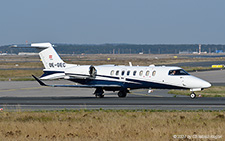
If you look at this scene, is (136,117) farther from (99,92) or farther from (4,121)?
(99,92)

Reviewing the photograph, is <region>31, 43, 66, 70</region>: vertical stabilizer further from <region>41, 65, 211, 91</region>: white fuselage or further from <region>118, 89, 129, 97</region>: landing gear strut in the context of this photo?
<region>118, 89, 129, 97</region>: landing gear strut

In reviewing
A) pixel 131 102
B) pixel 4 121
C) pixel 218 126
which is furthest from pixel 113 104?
pixel 218 126

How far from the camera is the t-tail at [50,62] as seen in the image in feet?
133

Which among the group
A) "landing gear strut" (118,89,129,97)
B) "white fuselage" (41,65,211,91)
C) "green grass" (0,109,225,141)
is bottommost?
"landing gear strut" (118,89,129,97)

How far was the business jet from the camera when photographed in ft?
121

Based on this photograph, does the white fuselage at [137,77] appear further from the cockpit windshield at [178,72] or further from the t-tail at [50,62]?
the t-tail at [50,62]

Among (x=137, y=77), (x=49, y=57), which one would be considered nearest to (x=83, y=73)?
(x=49, y=57)

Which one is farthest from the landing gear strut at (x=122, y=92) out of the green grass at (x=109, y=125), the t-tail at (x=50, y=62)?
the green grass at (x=109, y=125)

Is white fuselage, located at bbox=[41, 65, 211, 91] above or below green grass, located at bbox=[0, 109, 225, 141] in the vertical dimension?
above

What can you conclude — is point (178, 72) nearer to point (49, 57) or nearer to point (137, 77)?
point (137, 77)

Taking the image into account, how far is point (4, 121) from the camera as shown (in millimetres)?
22953

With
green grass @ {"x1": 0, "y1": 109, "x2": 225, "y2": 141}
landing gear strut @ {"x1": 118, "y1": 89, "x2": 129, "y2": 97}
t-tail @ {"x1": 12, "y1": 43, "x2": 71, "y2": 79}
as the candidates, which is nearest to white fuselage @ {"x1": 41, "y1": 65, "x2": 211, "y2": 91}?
t-tail @ {"x1": 12, "y1": 43, "x2": 71, "y2": 79}

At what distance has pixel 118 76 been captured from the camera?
39.1m

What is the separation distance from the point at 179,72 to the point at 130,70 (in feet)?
14.2
